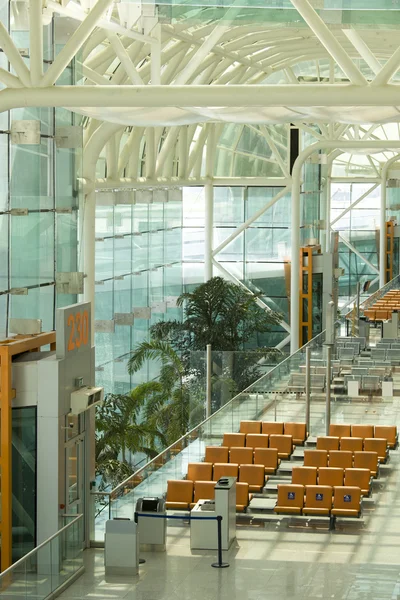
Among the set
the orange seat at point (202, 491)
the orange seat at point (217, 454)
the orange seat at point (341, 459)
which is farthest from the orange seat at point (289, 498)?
the orange seat at point (217, 454)

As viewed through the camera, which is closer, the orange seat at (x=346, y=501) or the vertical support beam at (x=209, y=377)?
the orange seat at (x=346, y=501)

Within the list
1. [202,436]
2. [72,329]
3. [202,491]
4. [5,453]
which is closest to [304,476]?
[202,491]

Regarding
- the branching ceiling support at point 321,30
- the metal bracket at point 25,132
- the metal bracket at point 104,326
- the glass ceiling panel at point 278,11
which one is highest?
the glass ceiling panel at point 278,11

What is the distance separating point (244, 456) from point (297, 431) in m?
2.92

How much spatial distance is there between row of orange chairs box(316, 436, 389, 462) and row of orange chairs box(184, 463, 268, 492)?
2331 mm

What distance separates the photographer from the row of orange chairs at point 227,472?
20719 millimetres

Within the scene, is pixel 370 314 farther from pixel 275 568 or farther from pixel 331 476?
pixel 275 568

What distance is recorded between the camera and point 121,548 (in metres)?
15.8

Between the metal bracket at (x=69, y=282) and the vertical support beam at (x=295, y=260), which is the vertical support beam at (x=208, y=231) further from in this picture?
the metal bracket at (x=69, y=282)

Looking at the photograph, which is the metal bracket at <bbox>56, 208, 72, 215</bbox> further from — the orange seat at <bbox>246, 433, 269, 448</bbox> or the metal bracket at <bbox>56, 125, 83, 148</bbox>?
the orange seat at <bbox>246, 433, 269, 448</bbox>

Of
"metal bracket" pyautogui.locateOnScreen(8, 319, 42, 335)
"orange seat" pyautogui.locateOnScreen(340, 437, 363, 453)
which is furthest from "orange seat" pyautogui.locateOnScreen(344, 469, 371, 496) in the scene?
"metal bracket" pyautogui.locateOnScreen(8, 319, 42, 335)

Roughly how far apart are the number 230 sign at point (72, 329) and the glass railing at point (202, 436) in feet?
7.74

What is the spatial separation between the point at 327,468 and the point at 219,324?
64.0ft

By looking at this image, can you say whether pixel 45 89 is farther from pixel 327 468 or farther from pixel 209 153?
pixel 209 153
